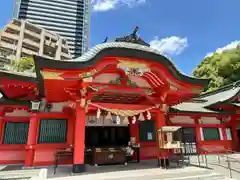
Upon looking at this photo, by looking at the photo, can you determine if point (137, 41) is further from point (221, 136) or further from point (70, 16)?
point (70, 16)

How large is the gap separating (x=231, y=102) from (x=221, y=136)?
2.46m

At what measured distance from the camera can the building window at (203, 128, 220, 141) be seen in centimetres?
1130

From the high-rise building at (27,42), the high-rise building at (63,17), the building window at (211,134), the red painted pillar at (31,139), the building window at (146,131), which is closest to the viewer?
the red painted pillar at (31,139)

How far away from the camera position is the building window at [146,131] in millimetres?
9828

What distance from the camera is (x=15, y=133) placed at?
8.05 meters

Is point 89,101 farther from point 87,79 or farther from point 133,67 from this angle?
point 133,67

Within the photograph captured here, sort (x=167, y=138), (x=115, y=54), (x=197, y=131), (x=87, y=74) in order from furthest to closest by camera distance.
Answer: (x=197, y=131), (x=167, y=138), (x=115, y=54), (x=87, y=74)

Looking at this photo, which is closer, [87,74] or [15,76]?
[87,74]

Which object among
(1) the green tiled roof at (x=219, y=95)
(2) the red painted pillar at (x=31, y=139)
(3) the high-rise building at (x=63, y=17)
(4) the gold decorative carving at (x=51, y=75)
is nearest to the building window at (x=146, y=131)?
(1) the green tiled roof at (x=219, y=95)

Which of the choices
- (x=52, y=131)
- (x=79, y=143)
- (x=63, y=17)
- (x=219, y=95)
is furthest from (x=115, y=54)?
(x=63, y=17)

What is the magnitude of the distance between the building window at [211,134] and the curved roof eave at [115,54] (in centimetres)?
518

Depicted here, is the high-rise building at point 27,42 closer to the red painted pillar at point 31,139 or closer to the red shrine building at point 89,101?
the red shrine building at point 89,101

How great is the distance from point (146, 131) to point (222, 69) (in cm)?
2134

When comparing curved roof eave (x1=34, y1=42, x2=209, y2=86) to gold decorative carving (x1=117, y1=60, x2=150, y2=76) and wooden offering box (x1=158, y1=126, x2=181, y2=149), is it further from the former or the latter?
wooden offering box (x1=158, y1=126, x2=181, y2=149)
